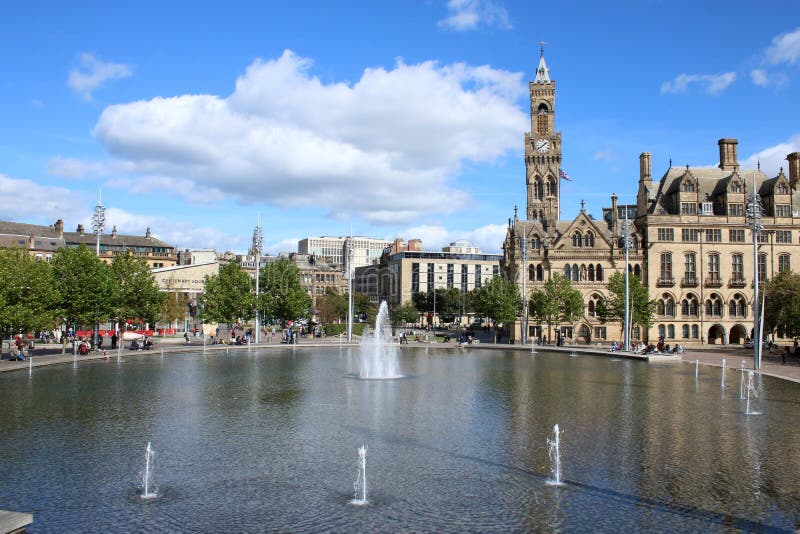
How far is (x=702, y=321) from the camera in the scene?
92250 mm

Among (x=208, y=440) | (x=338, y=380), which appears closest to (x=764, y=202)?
(x=338, y=380)

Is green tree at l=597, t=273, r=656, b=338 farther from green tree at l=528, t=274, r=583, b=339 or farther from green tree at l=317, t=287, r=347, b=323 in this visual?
Answer: green tree at l=317, t=287, r=347, b=323

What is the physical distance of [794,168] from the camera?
A: 315 feet

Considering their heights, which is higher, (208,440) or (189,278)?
(189,278)

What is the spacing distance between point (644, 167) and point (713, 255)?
1827cm

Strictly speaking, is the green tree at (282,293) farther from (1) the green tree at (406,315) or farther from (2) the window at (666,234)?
(1) the green tree at (406,315)

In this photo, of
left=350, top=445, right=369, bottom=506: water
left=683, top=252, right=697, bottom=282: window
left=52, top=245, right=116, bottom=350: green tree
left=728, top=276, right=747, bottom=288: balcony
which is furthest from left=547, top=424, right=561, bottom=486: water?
left=728, top=276, right=747, bottom=288: balcony

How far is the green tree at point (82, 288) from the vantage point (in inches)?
2418

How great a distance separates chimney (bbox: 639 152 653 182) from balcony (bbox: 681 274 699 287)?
57.1 ft

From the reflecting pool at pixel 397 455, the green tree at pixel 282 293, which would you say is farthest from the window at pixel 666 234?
the reflecting pool at pixel 397 455

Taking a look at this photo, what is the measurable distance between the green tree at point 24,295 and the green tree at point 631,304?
216ft

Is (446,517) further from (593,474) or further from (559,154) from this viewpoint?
(559,154)

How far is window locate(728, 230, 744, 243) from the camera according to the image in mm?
92875

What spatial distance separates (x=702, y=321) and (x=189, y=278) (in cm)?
8585
